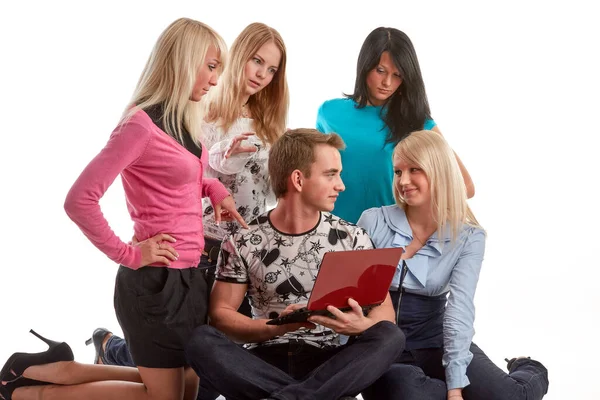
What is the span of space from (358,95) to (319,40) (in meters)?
1.92

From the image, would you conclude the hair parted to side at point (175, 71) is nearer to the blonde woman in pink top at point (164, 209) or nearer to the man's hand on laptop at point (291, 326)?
the blonde woman in pink top at point (164, 209)

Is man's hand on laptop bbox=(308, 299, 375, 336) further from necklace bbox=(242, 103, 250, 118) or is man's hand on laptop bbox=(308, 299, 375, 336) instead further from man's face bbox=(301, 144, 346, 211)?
necklace bbox=(242, 103, 250, 118)

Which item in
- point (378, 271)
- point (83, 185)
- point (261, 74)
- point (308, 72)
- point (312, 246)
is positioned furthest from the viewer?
point (308, 72)

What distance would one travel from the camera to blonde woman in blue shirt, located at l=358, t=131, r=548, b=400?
11.6ft

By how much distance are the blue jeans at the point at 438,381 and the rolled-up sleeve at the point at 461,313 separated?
0.22 ft

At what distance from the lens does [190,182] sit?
328 centimetres

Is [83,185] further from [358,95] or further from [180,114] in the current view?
[358,95]

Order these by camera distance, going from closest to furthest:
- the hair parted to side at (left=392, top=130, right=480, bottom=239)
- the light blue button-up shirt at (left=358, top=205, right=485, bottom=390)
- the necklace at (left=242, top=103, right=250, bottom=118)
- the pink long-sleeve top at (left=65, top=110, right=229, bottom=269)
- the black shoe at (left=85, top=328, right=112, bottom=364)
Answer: the pink long-sleeve top at (left=65, top=110, right=229, bottom=269) → the light blue button-up shirt at (left=358, top=205, right=485, bottom=390) → the hair parted to side at (left=392, top=130, right=480, bottom=239) → the necklace at (left=242, top=103, right=250, bottom=118) → the black shoe at (left=85, top=328, right=112, bottom=364)

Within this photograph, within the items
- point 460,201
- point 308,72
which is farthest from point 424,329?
point 308,72

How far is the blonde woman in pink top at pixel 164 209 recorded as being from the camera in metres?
3.15

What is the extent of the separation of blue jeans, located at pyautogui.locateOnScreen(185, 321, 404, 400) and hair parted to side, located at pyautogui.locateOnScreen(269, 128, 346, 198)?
0.62 metres

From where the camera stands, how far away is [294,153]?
345 centimetres

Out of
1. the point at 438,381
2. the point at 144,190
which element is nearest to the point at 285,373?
the point at 438,381

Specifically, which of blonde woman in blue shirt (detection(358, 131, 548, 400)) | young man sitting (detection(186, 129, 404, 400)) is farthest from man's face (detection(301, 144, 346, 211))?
blonde woman in blue shirt (detection(358, 131, 548, 400))
